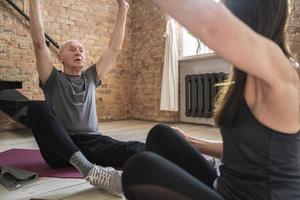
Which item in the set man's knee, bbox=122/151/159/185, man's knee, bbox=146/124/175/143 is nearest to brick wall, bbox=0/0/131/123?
man's knee, bbox=146/124/175/143

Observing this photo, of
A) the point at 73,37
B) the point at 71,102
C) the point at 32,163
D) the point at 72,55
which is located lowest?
the point at 32,163

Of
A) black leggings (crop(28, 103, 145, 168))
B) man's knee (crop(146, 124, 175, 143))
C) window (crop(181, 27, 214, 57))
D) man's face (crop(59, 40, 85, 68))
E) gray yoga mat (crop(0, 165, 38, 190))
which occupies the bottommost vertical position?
gray yoga mat (crop(0, 165, 38, 190))

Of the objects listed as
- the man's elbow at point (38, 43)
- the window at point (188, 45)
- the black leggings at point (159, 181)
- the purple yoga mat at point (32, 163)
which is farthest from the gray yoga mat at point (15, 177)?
the window at point (188, 45)

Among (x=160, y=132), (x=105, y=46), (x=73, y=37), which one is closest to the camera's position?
(x=160, y=132)

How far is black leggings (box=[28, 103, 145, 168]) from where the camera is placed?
5.67 ft

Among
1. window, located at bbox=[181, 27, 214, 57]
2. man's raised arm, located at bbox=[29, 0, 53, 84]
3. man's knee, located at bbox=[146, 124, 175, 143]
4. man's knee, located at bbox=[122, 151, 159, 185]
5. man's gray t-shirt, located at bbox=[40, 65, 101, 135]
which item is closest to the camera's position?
man's knee, located at bbox=[122, 151, 159, 185]

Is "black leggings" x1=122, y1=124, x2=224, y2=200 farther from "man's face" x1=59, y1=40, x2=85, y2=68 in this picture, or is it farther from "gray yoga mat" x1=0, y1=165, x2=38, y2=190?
"man's face" x1=59, y1=40, x2=85, y2=68

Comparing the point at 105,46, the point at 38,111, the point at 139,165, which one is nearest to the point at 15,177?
the point at 38,111

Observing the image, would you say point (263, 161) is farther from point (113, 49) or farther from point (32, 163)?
point (32, 163)

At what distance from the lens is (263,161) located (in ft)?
2.46

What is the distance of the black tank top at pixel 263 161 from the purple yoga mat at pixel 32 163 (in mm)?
1298

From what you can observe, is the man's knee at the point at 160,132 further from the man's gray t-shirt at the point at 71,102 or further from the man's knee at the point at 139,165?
the man's gray t-shirt at the point at 71,102

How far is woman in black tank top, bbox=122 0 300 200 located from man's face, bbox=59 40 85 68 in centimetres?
149

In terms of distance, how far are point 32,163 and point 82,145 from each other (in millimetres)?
508
